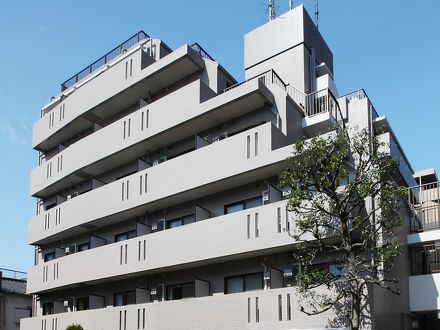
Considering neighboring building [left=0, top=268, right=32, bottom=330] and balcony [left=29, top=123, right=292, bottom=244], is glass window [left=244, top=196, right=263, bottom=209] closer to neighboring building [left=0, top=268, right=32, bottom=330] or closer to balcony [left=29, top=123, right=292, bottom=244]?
balcony [left=29, top=123, right=292, bottom=244]

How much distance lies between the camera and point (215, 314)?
63.1 ft

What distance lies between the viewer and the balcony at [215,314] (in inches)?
677

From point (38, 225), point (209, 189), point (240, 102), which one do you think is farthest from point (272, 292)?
point (38, 225)

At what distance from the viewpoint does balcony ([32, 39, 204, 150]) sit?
24219 millimetres

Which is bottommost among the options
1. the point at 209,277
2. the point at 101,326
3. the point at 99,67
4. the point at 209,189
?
the point at 101,326

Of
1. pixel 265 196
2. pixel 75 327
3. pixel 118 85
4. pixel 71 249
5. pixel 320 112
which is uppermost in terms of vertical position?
pixel 118 85

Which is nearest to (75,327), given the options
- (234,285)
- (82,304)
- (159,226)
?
(82,304)

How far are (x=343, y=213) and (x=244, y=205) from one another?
6.05 metres

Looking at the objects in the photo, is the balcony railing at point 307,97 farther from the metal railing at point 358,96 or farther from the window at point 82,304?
the window at point 82,304

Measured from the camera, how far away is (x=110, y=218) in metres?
25.3

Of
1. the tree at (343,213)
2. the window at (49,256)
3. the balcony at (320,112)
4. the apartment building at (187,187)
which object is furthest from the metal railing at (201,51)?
the window at (49,256)

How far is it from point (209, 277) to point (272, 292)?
417 cm

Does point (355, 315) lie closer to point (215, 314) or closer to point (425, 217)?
point (215, 314)

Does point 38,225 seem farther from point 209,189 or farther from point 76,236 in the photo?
point 209,189
